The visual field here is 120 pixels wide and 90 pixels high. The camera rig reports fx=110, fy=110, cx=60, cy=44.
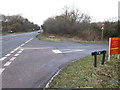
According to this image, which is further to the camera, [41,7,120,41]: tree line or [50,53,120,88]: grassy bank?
[41,7,120,41]: tree line

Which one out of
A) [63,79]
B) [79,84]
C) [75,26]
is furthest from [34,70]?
[75,26]

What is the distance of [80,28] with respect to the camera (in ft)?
76.3

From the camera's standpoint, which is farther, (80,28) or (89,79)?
(80,28)

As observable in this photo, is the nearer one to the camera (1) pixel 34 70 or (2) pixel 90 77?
(2) pixel 90 77

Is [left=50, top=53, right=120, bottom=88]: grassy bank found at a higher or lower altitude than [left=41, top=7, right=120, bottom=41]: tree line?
lower

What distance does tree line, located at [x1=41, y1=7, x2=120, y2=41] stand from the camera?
1954cm

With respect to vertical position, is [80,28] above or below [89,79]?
above

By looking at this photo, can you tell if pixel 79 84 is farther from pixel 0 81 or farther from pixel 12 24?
pixel 12 24

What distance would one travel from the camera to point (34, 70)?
517cm

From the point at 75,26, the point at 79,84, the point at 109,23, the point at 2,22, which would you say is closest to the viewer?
the point at 79,84

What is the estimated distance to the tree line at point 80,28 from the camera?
19538 millimetres

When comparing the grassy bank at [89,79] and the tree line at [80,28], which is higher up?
the tree line at [80,28]

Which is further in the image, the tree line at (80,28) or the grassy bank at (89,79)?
the tree line at (80,28)

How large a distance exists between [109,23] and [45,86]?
63.5ft
